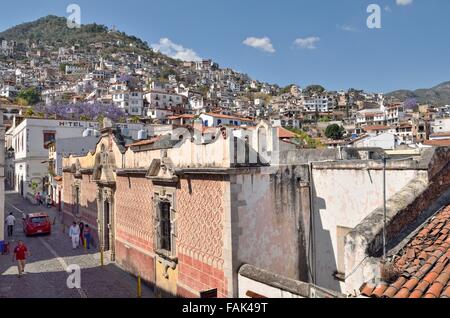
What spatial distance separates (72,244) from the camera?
57.5 ft

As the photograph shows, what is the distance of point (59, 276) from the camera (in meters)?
13.0

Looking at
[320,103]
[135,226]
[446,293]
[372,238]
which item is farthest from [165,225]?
[320,103]

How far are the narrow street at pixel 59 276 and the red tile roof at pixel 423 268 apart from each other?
26.2 ft

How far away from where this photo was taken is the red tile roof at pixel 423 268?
530 centimetres

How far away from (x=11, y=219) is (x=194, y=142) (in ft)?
45.7

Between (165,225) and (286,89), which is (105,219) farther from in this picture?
(286,89)

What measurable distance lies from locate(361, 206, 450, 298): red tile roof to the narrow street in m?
7.99

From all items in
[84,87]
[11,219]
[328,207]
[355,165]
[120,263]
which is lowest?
[120,263]

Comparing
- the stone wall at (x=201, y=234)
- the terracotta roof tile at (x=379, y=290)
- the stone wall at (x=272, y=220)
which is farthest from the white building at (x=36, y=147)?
the terracotta roof tile at (x=379, y=290)

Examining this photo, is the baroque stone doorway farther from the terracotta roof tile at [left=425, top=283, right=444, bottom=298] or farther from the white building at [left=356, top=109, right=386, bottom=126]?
the white building at [left=356, top=109, right=386, bottom=126]

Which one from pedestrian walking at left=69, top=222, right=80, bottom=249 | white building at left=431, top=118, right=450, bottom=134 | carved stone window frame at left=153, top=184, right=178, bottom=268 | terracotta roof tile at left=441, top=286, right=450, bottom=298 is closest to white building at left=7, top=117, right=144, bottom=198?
pedestrian walking at left=69, top=222, right=80, bottom=249

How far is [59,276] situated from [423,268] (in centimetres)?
1167

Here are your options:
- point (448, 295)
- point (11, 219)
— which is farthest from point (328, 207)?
point (11, 219)
